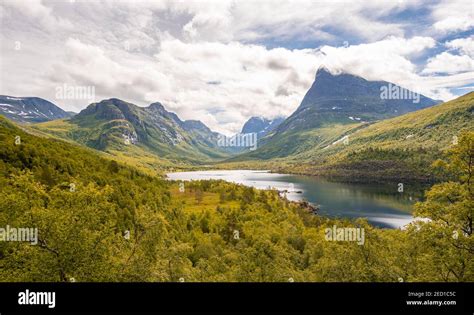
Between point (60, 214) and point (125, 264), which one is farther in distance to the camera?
point (125, 264)

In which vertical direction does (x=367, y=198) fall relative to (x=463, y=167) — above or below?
→ below

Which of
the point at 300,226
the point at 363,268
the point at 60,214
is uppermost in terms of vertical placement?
the point at 60,214
